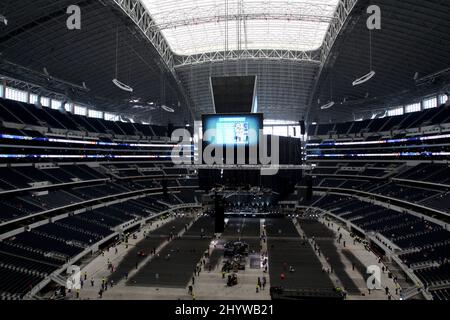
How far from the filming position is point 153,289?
28.9 metres

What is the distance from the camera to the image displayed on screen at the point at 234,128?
141 ft

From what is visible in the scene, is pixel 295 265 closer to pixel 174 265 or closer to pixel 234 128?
pixel 174 265

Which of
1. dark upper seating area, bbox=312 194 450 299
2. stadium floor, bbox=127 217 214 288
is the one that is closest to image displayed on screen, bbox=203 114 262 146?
stadium floor, bbox=127 217 214 288

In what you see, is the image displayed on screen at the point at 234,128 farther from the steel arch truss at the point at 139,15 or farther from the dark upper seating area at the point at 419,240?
the dark upper seating area at the point at 419,240

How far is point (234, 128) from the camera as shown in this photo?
43500mm

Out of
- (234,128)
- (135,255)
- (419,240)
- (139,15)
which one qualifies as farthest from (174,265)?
(139,15)

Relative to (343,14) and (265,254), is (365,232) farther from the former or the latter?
(343,14)

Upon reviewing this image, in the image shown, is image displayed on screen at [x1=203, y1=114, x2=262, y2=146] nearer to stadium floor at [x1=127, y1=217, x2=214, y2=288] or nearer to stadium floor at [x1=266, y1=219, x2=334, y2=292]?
stadium floor at [x1=127, y1=217, x2=214, y2=288]

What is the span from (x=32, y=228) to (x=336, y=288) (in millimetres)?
32247

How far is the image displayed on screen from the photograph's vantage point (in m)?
43.1

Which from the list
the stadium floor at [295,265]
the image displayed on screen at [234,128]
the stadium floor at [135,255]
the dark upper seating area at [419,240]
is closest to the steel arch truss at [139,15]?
the image displayed on screen at [234,128]

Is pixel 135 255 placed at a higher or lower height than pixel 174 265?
higher

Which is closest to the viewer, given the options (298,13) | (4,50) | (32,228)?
(32,228)
